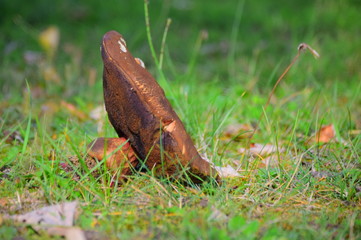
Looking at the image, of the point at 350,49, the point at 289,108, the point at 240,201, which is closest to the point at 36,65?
the point at 289,108

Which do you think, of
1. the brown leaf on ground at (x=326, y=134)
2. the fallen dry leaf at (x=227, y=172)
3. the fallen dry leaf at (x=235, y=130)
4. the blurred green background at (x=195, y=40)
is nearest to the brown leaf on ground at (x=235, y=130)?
the fallen dry leaf at (x=235, y=130)

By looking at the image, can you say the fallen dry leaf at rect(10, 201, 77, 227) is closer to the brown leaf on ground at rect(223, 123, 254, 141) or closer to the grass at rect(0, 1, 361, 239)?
the grass at rect(0, 1, 361, 239)

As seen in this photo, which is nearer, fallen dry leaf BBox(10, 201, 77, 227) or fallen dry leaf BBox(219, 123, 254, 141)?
fallen dry leaf BBox(10, 201, 77, 227)

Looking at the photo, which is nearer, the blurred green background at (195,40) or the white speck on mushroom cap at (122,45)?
the white speck on mushroom cap at (122,45)

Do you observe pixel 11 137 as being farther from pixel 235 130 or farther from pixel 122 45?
pixel 235 130

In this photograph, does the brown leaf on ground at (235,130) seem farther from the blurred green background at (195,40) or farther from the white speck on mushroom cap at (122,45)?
the white speck on mushroom cap at (122,45)

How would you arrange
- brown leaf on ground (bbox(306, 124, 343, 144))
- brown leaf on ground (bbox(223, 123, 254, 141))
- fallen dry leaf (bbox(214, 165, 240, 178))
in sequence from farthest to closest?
brown leaf on ground (bbox(223, 123, 254, 141)) < brown leaf on ground (bbox(306, 124, 343, 144)) < fallen dry leaf (bbox(214, 165, 240, 178))

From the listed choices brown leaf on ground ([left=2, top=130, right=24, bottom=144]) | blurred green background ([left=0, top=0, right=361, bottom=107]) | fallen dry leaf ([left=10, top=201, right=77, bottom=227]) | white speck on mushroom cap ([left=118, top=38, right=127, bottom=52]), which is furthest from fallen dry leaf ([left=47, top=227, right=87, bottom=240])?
blurred green background ([left=0, top=0, right=361, bottom=107])
